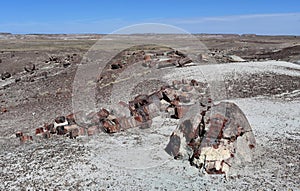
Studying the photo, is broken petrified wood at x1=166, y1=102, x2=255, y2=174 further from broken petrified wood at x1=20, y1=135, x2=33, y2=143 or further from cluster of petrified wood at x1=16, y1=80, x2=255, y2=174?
broken petrified wood at x1=20, y1=135, x2=33, y2=143

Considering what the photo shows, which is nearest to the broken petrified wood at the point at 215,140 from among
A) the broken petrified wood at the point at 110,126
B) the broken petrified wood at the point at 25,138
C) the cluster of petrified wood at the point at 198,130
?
the cluster of petrified wood at the point at 198,130

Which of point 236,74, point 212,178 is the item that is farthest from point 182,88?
point 212,178

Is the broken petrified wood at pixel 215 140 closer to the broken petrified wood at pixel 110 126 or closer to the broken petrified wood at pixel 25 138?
the broken petrified wood at pixel 110 126

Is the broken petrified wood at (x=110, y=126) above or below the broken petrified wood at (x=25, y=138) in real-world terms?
above

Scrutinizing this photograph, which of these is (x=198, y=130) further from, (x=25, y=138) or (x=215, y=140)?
(x=25, y=138)

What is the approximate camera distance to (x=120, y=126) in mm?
13594

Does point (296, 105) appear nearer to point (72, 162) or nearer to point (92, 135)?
point (92, 135)

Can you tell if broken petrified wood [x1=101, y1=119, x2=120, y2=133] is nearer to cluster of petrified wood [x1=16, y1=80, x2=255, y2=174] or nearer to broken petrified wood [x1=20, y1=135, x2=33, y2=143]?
cluster of petrified wood [x1=16, y1=80, x2=255, y2=174]

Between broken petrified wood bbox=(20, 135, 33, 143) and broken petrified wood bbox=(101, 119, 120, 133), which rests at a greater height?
broken petrified wood bbox=(101, 119, 120, 133)

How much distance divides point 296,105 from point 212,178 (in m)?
8.47

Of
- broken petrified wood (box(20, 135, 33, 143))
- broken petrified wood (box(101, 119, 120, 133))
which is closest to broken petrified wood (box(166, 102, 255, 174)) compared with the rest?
broken petrified wood (box(101, 119, 120, 133))

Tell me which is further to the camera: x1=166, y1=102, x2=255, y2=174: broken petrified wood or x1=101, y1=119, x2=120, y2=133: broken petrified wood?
x1=101, y1=119, x2=120, y2=133: broken petrified wood

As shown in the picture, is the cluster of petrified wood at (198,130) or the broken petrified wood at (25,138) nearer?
the cluster of petrified wood at (198,130)

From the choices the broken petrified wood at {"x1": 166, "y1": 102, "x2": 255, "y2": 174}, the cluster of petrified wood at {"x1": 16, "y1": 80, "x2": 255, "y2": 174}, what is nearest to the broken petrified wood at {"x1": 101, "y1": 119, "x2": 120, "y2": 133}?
the cluster of petrified wood at {"x1": 16, "y1": 80, "x2": 255, "y2": 174}
